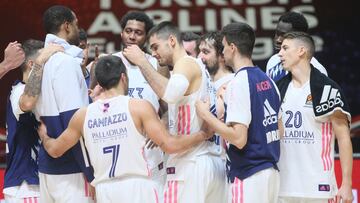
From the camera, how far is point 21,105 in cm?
662

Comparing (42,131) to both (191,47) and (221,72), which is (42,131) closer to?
(221,72)

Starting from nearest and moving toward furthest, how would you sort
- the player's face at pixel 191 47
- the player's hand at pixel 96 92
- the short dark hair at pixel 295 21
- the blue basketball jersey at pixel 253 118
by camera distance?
the blue basketball jersey at pixel 253 118 < the player's hand at pixel 96 92 < the short dark hair at pixel 295 21 < the player's face at pixel 191 47

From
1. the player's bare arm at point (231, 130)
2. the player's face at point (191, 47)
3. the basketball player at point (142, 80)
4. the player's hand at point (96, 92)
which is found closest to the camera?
the player's bare arm at point (231, 130)

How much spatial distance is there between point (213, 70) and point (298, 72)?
45.4 inches


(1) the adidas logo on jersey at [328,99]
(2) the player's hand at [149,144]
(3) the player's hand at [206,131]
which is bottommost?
(2) the player's hand at [149,144]

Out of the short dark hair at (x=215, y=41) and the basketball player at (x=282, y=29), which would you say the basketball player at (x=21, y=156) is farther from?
the basketball player at (x=282, y=29)

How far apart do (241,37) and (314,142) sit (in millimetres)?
964

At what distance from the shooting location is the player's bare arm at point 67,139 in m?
6.12

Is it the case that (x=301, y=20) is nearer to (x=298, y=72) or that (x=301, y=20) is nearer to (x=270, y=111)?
(x=298, y=72)

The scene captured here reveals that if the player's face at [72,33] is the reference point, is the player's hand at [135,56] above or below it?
below

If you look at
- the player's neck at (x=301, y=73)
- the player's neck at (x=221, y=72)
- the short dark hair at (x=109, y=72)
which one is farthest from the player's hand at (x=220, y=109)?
the player's neck at (x=221, y=72)

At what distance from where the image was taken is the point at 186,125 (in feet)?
21.0

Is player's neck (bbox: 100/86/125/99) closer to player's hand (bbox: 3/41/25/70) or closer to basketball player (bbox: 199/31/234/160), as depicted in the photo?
player's hand (bbox: 3/41/25/70)

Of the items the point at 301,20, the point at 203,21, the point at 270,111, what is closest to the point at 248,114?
the point at 270,111
